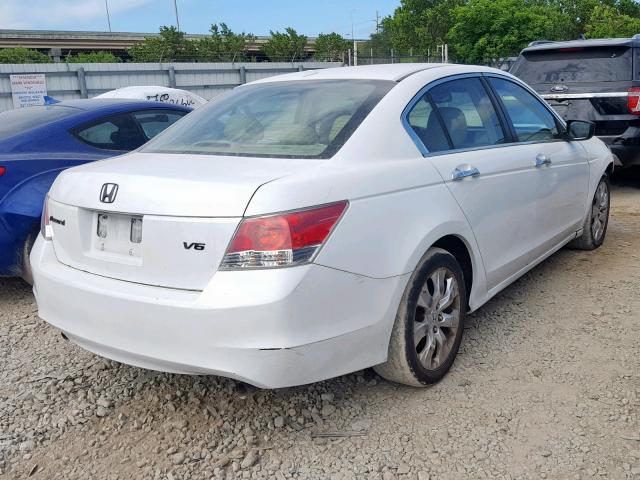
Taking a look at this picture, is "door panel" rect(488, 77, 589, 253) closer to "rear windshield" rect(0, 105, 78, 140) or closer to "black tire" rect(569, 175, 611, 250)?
"black tire" rect(569, 175, 611, 250)

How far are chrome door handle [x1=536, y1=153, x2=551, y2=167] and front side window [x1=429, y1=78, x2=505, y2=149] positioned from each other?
341mm

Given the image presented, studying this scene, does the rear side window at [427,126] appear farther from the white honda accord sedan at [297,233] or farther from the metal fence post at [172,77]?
the metal fence post at [172,77]

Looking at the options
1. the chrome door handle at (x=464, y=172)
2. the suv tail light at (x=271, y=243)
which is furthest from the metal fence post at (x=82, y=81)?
the suv tail light at (x=271, y=243)

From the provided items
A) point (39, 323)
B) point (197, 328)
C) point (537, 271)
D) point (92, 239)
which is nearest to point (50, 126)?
point (39, 323)

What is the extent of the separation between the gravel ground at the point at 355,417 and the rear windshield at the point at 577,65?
4.12 m

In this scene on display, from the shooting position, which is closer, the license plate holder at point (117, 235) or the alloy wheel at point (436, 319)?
the license plate holder at point (117, 235)

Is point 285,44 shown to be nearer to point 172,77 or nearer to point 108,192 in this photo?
point 172,77

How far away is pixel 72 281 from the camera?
282 cm

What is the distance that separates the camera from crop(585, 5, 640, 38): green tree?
46316mm

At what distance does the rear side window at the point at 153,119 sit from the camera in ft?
18.0

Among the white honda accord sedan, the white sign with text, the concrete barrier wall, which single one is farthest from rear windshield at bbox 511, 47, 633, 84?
the concrete barrier wall

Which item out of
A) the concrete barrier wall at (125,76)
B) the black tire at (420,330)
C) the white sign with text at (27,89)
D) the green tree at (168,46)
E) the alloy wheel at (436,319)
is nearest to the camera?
the black tire at (420,330)

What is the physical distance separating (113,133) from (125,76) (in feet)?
49.6

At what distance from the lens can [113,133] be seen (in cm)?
525
